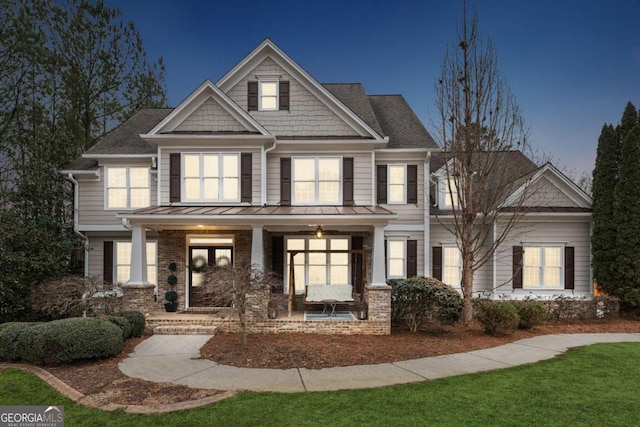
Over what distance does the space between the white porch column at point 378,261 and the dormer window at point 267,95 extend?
621cm

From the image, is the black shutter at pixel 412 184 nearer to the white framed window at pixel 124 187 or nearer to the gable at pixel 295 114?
the gable at pixel 295 114

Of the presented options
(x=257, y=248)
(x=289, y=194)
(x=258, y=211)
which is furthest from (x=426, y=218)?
(x=257, y=248)

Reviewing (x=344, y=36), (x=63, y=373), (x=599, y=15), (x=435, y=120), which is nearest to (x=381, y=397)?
(x=63, y=373)

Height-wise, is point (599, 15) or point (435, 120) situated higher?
point (599, 15)

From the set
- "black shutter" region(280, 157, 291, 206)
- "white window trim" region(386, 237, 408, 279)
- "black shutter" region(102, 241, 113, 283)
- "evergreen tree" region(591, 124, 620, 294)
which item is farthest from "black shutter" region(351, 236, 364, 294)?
"black shutter" region(102, 241, 113, 283)

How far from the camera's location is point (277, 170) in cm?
1364

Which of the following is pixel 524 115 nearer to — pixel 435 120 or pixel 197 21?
pixel 435 120

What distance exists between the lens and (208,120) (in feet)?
42.3

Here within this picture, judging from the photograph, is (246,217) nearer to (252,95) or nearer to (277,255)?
(277,255)

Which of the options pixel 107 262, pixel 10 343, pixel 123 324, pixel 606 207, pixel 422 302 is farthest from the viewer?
pixel 107 262

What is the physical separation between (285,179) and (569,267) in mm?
12099

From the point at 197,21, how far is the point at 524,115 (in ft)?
77.1

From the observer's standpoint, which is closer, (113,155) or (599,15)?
(113,155)

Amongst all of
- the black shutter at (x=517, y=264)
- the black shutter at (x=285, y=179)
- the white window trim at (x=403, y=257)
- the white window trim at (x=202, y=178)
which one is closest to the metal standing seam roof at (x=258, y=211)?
the white window trim at (x=202, y=178)
